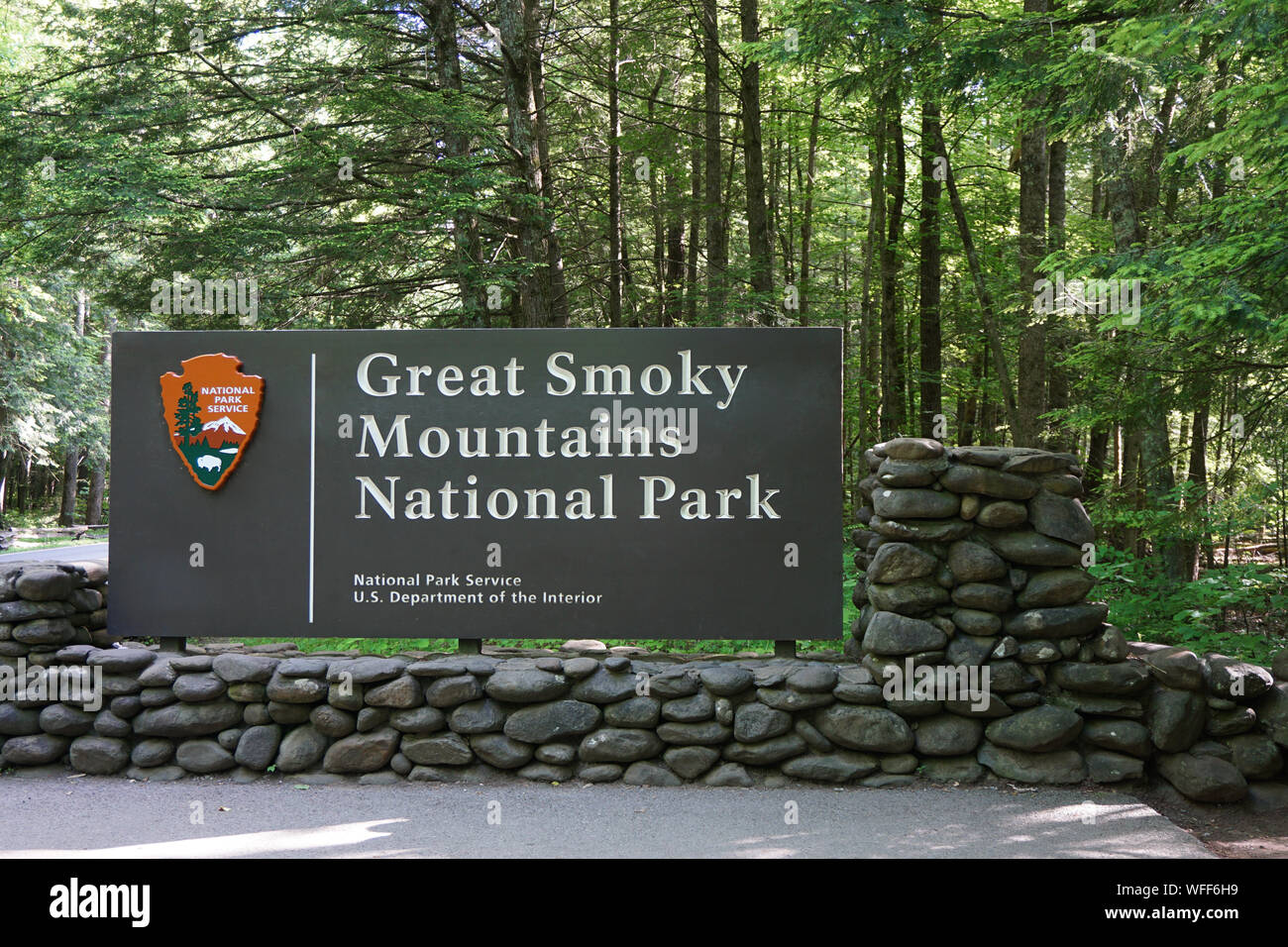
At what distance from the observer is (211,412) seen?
6.17 metres

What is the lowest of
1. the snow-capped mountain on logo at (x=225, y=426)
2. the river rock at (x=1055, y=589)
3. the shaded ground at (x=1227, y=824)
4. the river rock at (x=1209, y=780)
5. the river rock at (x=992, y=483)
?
the shaded ground at (x=1227, y=824)

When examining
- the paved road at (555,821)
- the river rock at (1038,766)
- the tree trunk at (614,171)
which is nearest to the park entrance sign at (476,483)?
the paved road at (555,821)

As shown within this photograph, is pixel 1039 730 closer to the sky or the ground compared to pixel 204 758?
closer to the sky

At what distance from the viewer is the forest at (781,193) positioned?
22.1 ft

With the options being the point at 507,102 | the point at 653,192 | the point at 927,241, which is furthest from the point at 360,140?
the point at 927,241

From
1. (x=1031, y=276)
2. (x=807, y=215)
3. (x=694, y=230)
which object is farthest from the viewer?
(x=807, y=215)

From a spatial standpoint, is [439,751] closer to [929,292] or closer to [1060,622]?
[1060,622]

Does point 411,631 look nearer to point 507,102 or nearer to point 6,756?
point 6,756

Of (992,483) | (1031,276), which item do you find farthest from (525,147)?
(992,483)

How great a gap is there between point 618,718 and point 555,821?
84cm

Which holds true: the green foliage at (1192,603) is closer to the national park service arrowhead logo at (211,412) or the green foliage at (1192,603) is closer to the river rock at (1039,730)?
the river rock at (1039,730)

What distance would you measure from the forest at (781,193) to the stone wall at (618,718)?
7.47ft

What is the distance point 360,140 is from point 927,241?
30.2ft

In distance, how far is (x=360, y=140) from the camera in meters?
11.8
